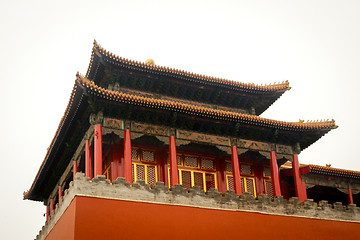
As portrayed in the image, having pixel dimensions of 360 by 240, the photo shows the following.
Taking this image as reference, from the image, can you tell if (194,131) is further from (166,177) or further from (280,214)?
(280,214)

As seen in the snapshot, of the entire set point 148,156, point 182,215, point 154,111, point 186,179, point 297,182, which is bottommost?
point 182,215

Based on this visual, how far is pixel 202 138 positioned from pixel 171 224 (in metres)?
4.67

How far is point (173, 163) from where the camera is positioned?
18.3 meters

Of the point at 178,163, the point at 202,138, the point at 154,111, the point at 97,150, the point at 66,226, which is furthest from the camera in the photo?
the point at 178,163

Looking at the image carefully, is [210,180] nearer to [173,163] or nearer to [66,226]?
[173,163]

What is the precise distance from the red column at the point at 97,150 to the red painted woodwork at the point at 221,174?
5.66 m

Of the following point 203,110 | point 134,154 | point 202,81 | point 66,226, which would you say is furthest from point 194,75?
point 66,226

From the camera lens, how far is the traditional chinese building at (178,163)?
15.7 metres

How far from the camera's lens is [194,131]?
19578 millimetres

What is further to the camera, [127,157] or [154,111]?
[154,111]

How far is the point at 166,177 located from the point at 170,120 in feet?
7.52

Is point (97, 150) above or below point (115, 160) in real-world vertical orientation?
below

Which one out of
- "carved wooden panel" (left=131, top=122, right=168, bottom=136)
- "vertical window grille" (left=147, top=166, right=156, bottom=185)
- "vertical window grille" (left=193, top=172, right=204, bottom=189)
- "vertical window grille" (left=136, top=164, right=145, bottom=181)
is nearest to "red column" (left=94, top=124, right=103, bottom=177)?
"carved wooden panel" (left=131, top=122, right=168, bottom=136)

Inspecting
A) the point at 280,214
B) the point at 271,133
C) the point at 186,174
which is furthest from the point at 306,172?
the point at 186,174
